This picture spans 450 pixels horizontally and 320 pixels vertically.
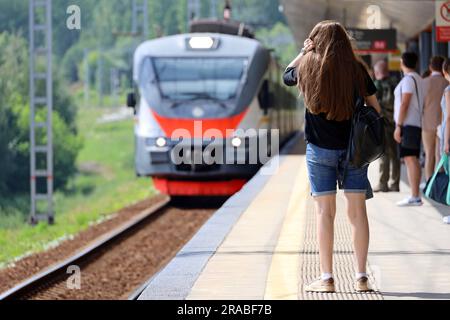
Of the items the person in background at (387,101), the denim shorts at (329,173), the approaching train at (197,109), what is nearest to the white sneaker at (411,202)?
the person in background at (387,101)

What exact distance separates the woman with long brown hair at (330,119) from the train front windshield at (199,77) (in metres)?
12.7

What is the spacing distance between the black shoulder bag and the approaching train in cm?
1226

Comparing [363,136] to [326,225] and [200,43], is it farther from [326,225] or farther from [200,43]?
[200,43]

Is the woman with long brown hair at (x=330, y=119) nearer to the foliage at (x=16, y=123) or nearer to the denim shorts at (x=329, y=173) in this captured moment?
the denim shorts at (x=329, y=173)

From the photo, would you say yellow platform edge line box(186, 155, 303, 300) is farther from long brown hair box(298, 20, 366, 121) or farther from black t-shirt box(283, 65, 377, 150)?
A: long brown hair box(298, 20, 366, 121)

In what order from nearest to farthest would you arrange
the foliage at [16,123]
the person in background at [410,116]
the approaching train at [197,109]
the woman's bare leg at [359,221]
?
the woman's bare leg at [359,221]
the person in background at [410,116]
the approaching train at [197,109]
the foliage at [16,123]

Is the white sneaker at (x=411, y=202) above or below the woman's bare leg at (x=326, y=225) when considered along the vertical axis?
below

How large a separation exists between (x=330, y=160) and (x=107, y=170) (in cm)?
7529

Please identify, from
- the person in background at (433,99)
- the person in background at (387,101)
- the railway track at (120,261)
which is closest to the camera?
the person in background at (433,99)

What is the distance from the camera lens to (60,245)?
19141 millimetres

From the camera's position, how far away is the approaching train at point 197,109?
19.2 m

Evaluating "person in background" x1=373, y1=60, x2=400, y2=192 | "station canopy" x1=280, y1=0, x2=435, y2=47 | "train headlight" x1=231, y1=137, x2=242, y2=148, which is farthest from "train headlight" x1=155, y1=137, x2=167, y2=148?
"person in background" x1=373, y1=60, x2=400, y2=192

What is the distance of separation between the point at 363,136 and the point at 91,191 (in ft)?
218

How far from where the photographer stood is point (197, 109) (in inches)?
760
